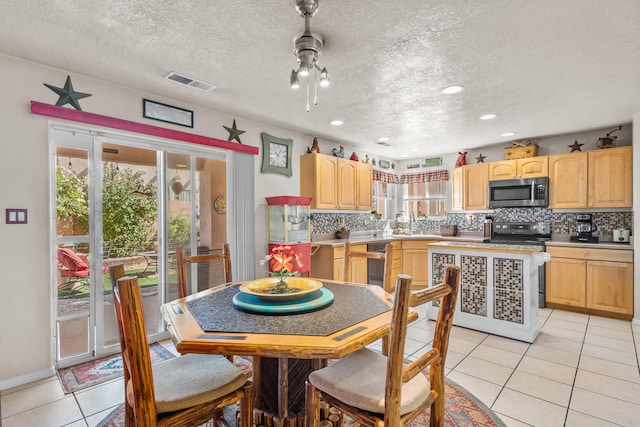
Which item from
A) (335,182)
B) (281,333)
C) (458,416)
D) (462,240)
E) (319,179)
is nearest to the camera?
(281,333)

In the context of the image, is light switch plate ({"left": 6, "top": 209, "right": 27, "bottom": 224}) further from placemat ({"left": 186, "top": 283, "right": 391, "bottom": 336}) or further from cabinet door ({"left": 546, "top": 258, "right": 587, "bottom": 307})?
cabinet door ({"left": 546, "top": 258, "right": 587, "bottom": 307})

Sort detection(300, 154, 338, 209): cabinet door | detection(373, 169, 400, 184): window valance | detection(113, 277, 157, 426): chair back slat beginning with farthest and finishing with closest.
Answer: detection(373, 169, 400, 184): window valance < detection(300, 154, 338, 209): cabinet door < detection(113, 277, 157, 426): chair back slat

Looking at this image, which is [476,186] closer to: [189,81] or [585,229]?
[585,229]

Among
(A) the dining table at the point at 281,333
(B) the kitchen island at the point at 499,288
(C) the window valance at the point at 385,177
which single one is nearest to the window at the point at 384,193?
(C) the window valance at the point at 385,177

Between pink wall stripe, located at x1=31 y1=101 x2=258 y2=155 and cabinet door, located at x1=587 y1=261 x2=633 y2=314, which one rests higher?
pink wall stripe, located at x1=31 y1=101 x2=258 y2=155

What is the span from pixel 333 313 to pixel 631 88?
11.9 feet

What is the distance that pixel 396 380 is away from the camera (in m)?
1.18

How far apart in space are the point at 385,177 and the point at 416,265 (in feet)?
6.07

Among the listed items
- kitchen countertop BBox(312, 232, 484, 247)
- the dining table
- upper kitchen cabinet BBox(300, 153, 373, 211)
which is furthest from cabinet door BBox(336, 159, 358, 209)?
the dining table

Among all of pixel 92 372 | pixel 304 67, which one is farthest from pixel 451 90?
pixel 92 372

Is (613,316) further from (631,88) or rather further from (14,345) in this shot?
(14,345)

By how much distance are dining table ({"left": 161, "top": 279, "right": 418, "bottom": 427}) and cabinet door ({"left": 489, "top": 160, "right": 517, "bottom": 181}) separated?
13.2 ft

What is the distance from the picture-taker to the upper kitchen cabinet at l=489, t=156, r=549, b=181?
15.3ft

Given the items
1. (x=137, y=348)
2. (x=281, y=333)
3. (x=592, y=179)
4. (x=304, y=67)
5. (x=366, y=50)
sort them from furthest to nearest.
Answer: (x=592, y=179) < (x=366, y=50) < (x=304, y=67) < (x=281, y=333) < (x=137, y=348)
